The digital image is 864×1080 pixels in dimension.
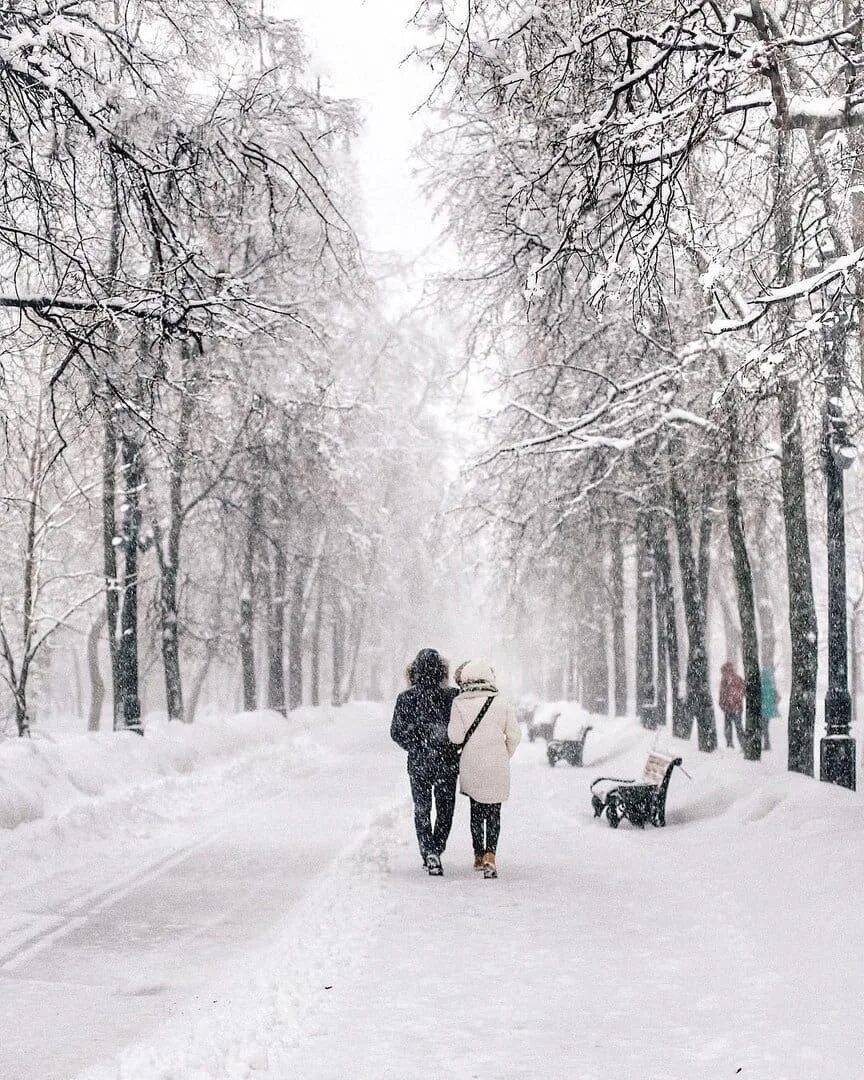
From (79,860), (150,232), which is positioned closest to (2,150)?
(150,232)

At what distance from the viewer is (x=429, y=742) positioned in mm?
10320

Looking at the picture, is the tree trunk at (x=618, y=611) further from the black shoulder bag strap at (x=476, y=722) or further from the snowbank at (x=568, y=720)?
the black shoulder bag strap at (x=476, y=722)

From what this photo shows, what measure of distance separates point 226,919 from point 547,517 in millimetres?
13525

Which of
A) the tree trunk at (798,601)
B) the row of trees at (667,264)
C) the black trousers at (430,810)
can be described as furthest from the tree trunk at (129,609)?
the tree trunk at (798,601)

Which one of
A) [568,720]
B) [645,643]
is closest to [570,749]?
[568,720]

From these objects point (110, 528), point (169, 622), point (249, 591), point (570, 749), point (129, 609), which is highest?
point (110, 528)

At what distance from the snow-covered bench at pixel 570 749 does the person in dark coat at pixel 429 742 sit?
1256 centimetres

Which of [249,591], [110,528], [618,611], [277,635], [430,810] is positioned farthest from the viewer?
[277,635]

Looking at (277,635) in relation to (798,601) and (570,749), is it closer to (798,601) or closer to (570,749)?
(570,749)

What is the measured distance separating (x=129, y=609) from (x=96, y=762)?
486 cm

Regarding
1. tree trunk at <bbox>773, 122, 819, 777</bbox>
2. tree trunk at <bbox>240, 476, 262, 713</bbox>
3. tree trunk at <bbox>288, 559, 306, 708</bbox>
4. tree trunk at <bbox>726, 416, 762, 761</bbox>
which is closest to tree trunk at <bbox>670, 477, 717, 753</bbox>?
tree trunk at <bbox>726, 416, 762, 761</bbox>

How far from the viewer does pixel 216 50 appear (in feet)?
37.0

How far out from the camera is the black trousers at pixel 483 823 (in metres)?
10.1

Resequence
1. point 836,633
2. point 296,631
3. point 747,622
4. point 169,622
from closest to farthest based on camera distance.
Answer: point 836,633 < point 747,622 < point 169,622 < point 296,631
